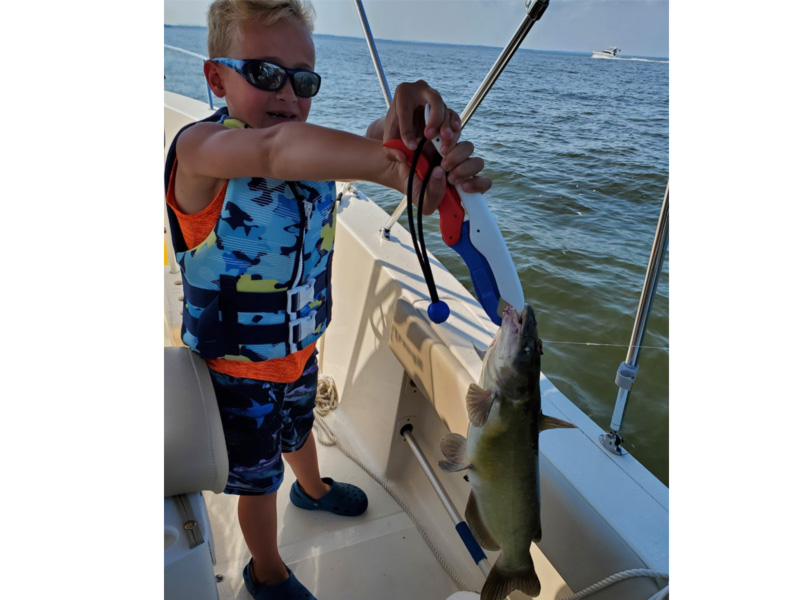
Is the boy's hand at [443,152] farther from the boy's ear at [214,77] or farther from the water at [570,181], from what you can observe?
the boy's ear at [214,77]

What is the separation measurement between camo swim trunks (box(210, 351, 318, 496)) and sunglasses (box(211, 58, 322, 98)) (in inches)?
31.8

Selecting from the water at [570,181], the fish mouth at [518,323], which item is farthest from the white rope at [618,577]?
the fish mouth at [518,323]

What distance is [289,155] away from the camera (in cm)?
97

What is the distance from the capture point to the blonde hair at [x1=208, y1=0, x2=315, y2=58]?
1293mm

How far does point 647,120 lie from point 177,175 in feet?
21.5

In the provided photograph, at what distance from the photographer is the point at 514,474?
3.37ft

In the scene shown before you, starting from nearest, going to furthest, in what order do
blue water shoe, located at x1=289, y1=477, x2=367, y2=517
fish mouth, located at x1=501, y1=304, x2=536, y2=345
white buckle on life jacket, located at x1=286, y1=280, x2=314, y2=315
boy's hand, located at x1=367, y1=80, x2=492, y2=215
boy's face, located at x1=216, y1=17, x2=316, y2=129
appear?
boy's hand, located at x1=367, y1=80, x2=492, y2=215, fish mouth, located at x1=501, y1=304, x2=536, y2=345, boy's face, located at x1=216, y1=17, x2=316, y2=129, white buckle on life jacket, located at x1=286, y1=280, x2=314, y2=315, blue water shoe, located at x1=289, y1=477, x2=367, y2=517

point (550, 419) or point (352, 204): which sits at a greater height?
point (352, 204)

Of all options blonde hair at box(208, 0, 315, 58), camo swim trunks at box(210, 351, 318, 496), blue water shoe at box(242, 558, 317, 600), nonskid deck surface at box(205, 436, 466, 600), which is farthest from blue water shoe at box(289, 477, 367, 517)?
blonde hair at box(208, 0, 315, 58)

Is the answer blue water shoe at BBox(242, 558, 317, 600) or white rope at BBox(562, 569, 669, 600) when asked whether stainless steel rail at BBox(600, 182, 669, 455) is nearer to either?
white rope at BBox(562, 569, 669, 600)

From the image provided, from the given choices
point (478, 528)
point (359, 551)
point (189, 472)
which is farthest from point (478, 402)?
point (359, 551)

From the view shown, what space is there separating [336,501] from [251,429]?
78 cm
